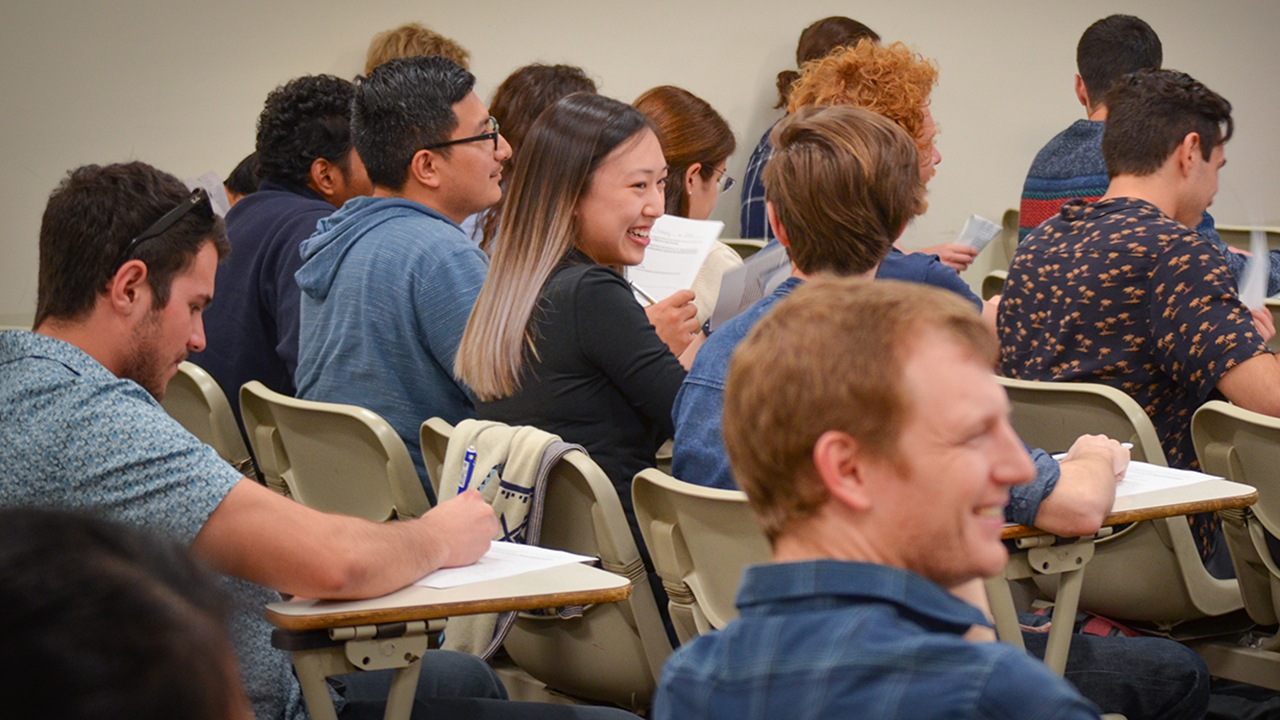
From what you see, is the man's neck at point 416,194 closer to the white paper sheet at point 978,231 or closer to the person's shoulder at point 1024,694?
the white paper sheet at point 978,231

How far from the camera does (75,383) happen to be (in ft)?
4.52

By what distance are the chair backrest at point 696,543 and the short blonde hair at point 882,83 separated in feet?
4.80

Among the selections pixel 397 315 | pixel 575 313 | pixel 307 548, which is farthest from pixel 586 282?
pixel 307 548

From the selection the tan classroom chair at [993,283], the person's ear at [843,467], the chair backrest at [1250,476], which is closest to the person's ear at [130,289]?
the person's ear at [843,467]

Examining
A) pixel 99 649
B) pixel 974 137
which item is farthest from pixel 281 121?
Answer: pixel 974 137

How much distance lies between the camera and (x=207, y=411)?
2.64 metres

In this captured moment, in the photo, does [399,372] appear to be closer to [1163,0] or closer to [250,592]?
[250,592]

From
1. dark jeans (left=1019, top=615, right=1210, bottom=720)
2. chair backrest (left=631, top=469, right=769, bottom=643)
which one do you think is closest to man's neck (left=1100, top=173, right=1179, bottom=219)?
dark jeans (left=1019, top=615, right=1210, bottom=720)

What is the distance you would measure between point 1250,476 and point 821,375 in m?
1.49

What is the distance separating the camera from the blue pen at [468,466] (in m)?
1.90

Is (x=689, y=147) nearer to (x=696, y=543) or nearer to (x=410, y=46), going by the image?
(x=410, y=46)

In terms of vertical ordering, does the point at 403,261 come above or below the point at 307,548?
above

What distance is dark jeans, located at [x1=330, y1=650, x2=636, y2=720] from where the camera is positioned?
166 centimetres

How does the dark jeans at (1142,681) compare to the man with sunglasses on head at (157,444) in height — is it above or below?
below
